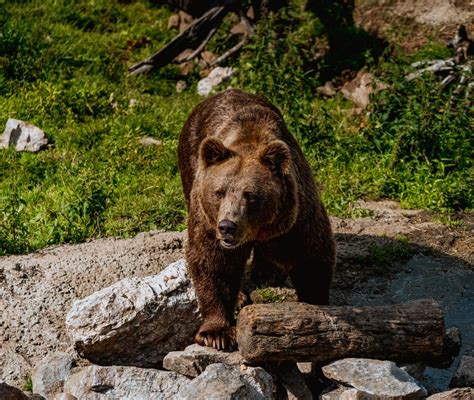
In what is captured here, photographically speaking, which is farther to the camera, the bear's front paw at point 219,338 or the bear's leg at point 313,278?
the bear's leg at point 313,278

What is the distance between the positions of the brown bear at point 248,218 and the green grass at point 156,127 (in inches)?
77.6

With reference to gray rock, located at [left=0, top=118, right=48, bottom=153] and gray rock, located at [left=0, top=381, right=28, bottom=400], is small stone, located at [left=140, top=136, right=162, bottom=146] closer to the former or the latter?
gray rock, located at [left=0, top=118, right=48, bottom=153]

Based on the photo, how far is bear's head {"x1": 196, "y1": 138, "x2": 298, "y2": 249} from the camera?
4.86 metres

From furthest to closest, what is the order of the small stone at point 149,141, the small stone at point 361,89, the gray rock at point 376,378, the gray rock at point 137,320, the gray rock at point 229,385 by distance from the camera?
the small stone at point 361,89
the small stone at point 149,141
the gray rock at point 137,320
the gray rock at point 376,378
the gray rock at point 229,385

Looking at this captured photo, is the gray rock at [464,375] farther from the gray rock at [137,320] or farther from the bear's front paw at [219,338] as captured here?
the gray rock at [137,320]

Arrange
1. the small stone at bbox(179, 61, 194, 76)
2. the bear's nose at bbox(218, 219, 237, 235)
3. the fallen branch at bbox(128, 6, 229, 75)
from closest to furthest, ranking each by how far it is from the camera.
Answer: the bear's nose at bbox(218, 219, 237, 235) < the fallen branch at bbox(128, 6, 229, 75) < the small stone at bbox(179, 61, 194, 76)

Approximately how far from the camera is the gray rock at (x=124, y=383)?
4883 millimetres

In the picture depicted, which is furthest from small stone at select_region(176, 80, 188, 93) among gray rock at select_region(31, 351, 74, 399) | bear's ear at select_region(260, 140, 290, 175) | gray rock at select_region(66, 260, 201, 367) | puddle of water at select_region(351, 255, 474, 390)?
gray rock at select_region(31, 351, 74, 399)

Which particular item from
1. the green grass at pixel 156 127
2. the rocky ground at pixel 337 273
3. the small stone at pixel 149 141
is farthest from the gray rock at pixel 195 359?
the small stone at pixel 149 141

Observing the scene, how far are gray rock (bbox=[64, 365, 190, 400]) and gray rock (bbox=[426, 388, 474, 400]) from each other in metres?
1.32

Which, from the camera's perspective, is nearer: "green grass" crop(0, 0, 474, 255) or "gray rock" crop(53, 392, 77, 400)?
"gray rock" crop(53, 392, 77, 400)

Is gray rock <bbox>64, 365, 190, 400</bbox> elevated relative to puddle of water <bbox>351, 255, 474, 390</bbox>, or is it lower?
elevated

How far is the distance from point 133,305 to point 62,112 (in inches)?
176

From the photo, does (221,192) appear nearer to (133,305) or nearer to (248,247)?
(248,247)
